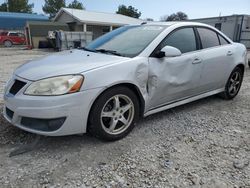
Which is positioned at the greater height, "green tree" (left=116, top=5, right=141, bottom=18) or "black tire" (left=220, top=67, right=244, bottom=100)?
"green tree" (left=116, top=5, right=141, bottom=18)

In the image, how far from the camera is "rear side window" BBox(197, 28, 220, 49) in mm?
4027

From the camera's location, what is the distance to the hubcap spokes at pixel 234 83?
4738mm

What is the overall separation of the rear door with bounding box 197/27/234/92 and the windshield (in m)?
0.93

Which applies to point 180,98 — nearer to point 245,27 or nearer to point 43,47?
point 43,47

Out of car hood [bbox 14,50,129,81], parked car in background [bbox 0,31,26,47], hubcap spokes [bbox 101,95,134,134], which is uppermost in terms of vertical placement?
car hood [bbox 14,50,129,81]

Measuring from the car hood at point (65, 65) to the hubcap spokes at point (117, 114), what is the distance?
46cm

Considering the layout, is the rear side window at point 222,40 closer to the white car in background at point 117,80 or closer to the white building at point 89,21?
the white car in background at point 117,80

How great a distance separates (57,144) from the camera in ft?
9.55

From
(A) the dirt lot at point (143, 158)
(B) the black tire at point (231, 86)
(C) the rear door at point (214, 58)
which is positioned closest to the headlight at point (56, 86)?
(A) the dirt lot at point (143, 158)

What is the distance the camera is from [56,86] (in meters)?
2.58

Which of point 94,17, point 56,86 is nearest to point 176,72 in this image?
point 56,86

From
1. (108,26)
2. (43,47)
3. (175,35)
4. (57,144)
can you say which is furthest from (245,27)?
(57,144)

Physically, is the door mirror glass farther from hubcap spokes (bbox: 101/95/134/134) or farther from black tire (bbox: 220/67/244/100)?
black tire (bbox: 220/67/244/100)

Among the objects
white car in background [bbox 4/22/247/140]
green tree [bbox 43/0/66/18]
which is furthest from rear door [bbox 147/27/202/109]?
green tree [bbox 43/0/66/18]
